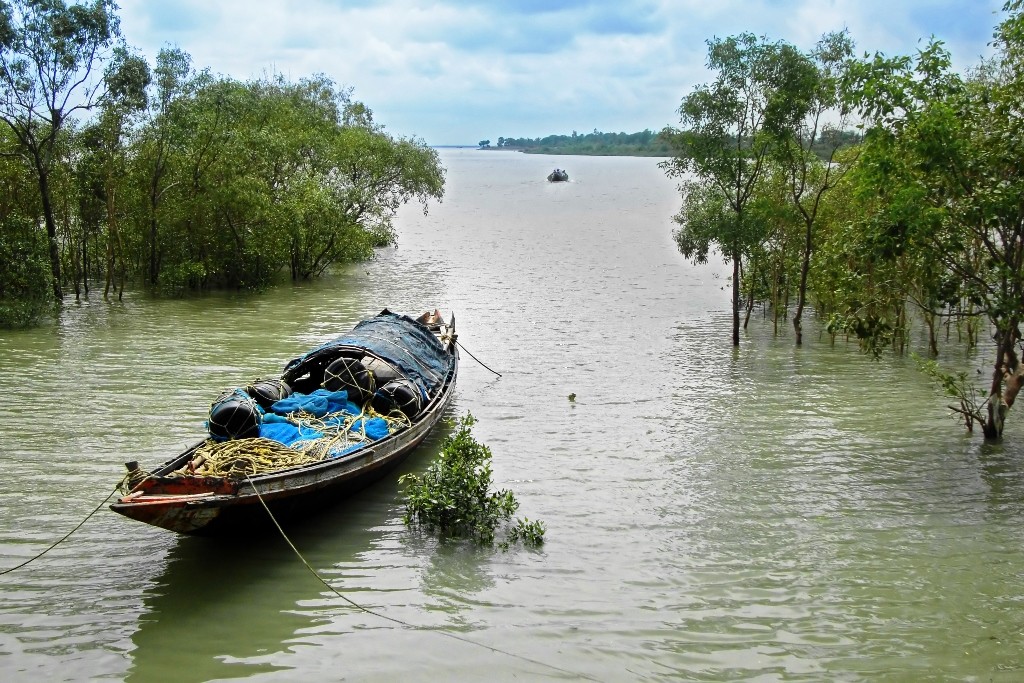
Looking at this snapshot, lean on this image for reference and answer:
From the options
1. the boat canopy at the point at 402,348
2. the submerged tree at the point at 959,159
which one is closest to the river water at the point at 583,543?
the boat canopy at the point at 402,348

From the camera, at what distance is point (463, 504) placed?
427 inches

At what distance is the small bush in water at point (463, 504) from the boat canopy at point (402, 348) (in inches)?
139

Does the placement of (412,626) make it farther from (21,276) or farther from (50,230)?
(50,230)

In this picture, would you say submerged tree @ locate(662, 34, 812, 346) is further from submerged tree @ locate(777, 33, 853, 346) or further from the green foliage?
the green foliage

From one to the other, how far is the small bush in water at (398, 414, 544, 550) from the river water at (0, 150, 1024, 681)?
291 millimetres

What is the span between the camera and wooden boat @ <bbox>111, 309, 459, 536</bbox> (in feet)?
29.7

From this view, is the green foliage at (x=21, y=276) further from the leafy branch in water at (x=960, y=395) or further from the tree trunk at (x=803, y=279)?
the leafy branch in water at (x=960, y=395)

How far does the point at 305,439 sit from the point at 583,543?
3788 mm

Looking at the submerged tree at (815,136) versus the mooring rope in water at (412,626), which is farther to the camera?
the submerged tree at (815,136)

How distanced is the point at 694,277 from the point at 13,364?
26.1m

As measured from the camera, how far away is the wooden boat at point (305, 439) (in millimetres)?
9062

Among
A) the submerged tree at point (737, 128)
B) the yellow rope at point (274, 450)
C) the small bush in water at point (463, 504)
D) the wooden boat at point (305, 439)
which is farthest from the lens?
the submerged tree at point (737, 128)

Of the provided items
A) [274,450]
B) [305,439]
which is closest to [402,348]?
[305,439]

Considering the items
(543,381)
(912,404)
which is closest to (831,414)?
(912,404)
